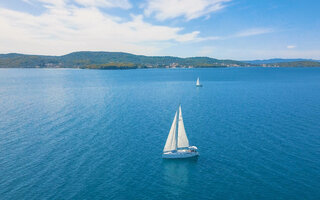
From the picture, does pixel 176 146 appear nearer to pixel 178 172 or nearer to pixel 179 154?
pixel 179 154

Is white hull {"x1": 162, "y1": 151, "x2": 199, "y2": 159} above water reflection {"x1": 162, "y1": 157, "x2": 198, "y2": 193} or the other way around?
above

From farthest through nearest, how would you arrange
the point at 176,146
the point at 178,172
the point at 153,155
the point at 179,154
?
the point at 176,146
the point at 153,155
the point at 179,154
the point at 178,172

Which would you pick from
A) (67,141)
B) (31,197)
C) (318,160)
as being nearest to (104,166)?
(31,197)

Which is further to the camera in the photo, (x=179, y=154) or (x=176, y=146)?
(x=176, y=146)

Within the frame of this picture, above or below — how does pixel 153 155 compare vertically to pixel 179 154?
below

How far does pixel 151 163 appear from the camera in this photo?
45.3 meters

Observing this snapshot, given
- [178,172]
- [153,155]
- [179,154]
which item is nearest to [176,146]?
[179,154]

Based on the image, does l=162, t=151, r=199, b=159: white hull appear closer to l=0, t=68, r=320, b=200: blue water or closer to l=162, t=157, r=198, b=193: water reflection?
l=162, t=157, r=198, b=193: water reflection

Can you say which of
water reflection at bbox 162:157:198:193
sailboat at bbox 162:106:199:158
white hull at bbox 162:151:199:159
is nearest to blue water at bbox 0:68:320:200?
water reflection at bbox 162:157:198:193

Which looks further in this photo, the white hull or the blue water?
the white hull

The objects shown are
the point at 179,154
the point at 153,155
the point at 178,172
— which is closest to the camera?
the point at 178,172

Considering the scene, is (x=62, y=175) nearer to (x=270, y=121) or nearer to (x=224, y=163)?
(x=224, y=163)

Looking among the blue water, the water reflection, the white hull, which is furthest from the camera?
the white hull

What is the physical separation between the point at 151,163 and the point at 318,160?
111 ft
